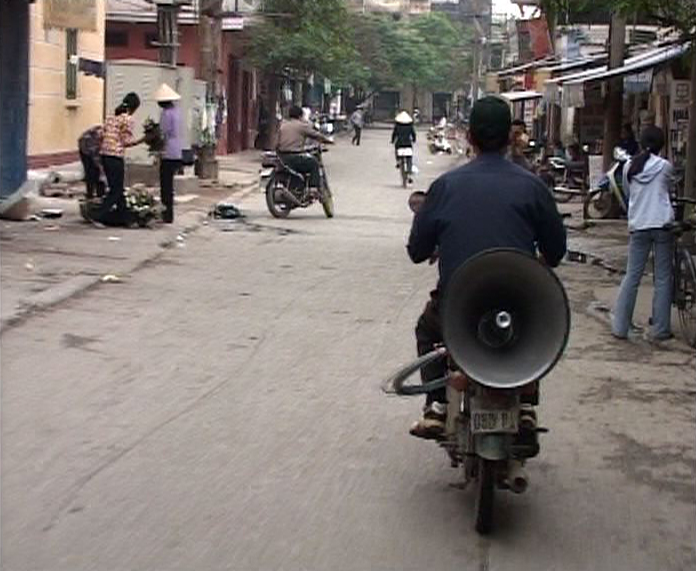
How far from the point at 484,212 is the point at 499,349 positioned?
0.63 meters

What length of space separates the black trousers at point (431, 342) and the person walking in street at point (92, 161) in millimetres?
11611

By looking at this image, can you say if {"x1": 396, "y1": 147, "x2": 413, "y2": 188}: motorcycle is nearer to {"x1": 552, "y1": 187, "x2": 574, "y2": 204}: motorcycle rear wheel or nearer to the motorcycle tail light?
{"x1": 552, "y1": 187, "x2": 574, "y2": 204}: motorcycle rear wheel

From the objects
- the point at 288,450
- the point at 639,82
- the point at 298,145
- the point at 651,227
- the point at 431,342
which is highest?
the point at 639,82

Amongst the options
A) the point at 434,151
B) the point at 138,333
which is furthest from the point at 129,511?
the point at 434,151

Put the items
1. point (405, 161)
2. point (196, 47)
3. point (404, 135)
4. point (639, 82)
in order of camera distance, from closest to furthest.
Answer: point (639, 82) → point (404, 135) → point (405, 161) → point (196, 47)

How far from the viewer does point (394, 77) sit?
283 feet

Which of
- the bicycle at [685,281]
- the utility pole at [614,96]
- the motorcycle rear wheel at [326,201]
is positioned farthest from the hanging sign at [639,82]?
the bicycle at [685,281]

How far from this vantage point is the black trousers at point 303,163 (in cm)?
2091

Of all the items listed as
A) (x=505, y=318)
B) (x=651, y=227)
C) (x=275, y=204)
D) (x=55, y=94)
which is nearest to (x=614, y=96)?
(x=275, y=204)

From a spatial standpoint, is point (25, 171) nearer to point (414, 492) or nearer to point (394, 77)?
point (414, 492)

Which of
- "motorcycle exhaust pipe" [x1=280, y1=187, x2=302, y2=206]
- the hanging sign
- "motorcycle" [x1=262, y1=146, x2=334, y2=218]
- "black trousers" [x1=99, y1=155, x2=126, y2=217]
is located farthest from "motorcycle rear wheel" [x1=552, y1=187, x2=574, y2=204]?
"black trousers" [x1=99, y1=155, x2=126, y2=217]

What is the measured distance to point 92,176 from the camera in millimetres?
17875

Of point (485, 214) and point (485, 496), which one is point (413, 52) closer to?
point (485, 214)

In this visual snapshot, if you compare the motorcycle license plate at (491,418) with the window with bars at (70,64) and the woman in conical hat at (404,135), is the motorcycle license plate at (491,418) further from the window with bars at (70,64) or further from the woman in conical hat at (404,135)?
the woman in conical hat at (404,135)
